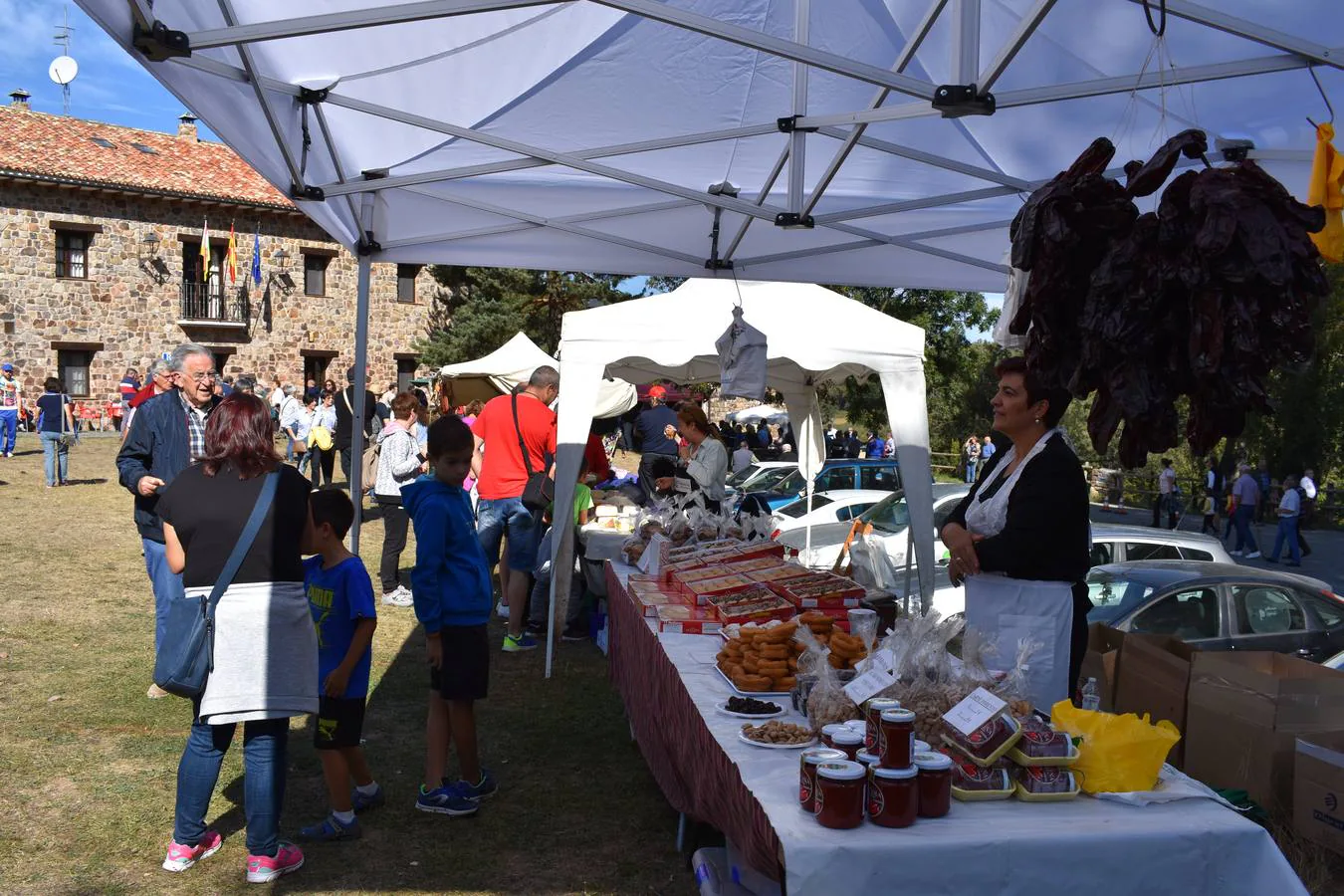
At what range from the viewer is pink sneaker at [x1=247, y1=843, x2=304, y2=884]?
387cm

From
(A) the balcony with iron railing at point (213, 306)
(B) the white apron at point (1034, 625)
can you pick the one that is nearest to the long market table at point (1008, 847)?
(B) the white apron at point (1034, 625)

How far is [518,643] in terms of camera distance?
7828 millimetres

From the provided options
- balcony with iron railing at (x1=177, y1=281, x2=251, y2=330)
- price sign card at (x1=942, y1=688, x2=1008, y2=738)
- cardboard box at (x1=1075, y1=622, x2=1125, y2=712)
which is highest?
balcony with iron railing at (x1=177, y1=281, x2=251, y2=330)

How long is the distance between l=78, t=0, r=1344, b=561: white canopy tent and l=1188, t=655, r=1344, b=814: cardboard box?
2283mm

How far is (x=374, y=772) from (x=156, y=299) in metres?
33.5

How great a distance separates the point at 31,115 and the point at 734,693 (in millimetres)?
38039

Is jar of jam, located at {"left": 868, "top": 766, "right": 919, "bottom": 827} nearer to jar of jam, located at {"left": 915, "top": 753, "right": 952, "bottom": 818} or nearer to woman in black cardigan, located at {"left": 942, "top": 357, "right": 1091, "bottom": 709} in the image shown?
jar of jam, located at {"left": 915, "top": 753, "right": 952, "bottom": 818}

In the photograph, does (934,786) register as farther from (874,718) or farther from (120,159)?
(120,159)

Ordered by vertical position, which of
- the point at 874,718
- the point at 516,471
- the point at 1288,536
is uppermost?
the point at 516,471

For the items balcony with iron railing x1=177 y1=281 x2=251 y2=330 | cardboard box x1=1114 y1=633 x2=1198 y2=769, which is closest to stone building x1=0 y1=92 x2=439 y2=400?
balcony with iron railing x1=177 y1=281 x2=251 y2=330

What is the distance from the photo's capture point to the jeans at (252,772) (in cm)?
376

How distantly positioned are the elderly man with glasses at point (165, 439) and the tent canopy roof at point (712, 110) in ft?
3.59

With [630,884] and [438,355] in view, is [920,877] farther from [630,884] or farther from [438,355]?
[438,355]

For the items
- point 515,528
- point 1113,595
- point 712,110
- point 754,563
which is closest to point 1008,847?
point 754,563
